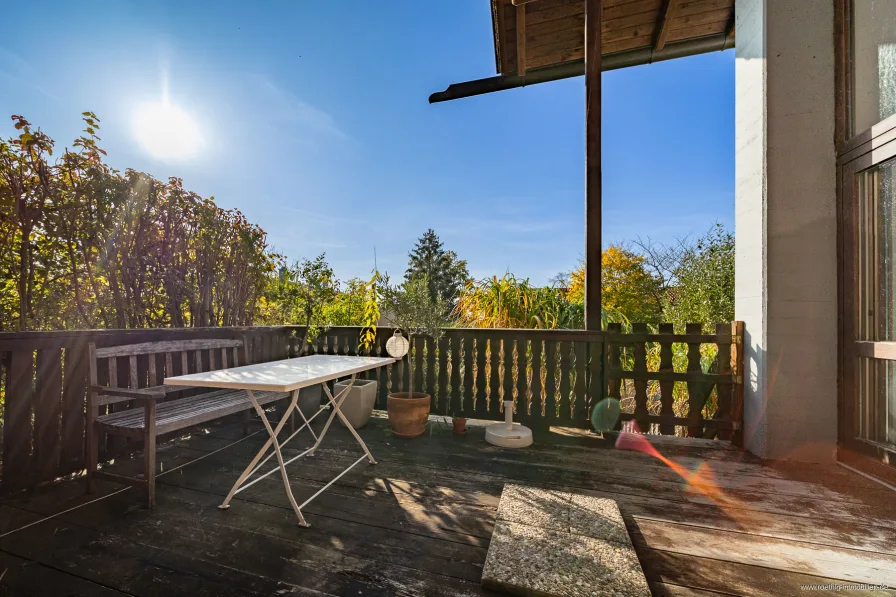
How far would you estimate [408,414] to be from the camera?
3.15 meters

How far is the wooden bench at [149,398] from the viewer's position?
2.04 metres

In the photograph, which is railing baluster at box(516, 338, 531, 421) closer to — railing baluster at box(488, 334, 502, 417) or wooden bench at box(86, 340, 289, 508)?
railing baluster at box(488, 334, 502, 417)

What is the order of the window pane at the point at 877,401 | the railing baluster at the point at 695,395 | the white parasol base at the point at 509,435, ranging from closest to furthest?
the window pane at the point at 877,401 < the white parasol base at the point at 509,435 < the railing baluster at the point at 695,395

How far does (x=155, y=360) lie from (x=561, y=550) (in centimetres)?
304

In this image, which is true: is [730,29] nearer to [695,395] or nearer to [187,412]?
[695,395]

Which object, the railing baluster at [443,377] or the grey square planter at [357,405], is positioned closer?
the grey square planter at [357,405]

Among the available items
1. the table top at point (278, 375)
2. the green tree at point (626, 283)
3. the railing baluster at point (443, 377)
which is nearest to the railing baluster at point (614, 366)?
the railing baluster at point (443, 377)

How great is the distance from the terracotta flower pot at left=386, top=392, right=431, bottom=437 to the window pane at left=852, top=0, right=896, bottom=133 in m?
3.84

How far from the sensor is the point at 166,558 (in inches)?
61.5

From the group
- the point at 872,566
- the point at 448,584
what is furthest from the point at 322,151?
the point at 872,566

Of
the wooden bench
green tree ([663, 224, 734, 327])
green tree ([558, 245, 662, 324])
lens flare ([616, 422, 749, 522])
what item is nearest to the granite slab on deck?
lens flare ([616, 422, 749, 522])

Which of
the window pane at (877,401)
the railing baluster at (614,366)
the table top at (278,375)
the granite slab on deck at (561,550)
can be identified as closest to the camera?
the granite slab on deck at (561,550)

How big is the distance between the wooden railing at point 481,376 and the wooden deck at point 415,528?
0.33 metres

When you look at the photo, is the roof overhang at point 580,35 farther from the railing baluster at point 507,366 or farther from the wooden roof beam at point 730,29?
the railing baluster at point 507,366
